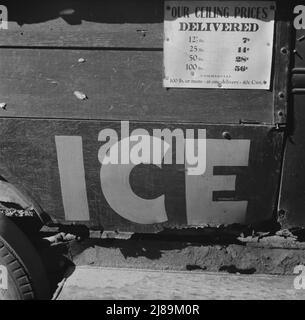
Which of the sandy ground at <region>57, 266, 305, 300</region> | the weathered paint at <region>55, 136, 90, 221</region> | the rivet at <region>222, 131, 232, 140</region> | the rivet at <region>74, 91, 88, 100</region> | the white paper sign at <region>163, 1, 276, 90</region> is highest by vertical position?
the white paper sign at <region>163, 1, 276, 90</region>

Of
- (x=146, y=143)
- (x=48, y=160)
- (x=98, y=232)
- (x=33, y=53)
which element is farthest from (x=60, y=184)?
(x=33, y=53)

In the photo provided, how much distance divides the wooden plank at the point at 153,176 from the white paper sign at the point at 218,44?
0.78 ft

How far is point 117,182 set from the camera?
2668 millimetres

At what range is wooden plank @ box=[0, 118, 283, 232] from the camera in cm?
260

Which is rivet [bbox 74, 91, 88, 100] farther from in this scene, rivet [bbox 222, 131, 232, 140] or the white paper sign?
rivet [bbox 222, 131, 232, 140]

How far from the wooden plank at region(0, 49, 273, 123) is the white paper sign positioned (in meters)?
0.05

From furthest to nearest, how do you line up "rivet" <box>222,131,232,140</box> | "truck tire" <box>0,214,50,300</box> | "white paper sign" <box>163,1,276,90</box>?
"truck tire" <box>0,214,50,300</box> < "rivet" <box>222,131,232,140</box> < "white paper sign" <box>163,1,276,90</box>

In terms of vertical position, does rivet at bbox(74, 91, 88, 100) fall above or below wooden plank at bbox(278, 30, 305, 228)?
above

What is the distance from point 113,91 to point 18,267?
3.41 feet

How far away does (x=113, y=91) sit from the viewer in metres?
2.59

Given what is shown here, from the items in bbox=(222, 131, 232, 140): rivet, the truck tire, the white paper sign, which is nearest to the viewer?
the white paper sign

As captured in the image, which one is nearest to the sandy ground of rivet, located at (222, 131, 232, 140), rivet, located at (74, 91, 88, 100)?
rivet, located at (222, 131, 232, 140)

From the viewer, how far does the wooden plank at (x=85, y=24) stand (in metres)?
2.51

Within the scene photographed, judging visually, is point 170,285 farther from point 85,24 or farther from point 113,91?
point 85,24
